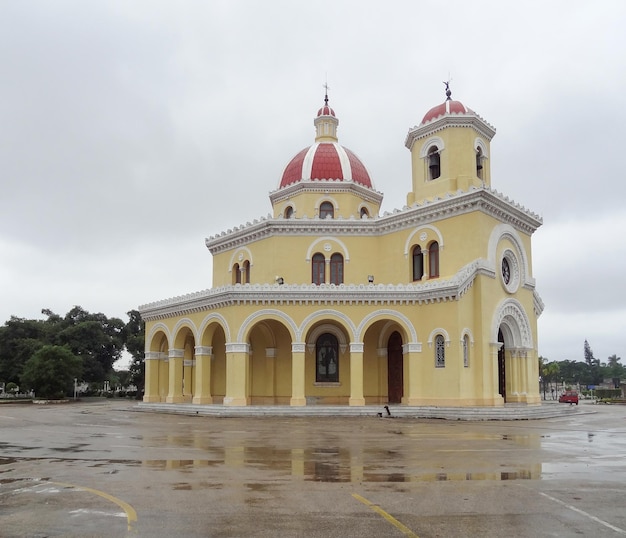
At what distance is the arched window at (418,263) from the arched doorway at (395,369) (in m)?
2.98

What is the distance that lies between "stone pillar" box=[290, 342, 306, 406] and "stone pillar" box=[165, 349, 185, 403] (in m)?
7.89

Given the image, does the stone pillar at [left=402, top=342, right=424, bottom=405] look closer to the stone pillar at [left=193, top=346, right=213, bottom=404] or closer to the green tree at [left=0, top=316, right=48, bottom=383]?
the stone pillar at [left=193, top=346, right=213, bottom=404]

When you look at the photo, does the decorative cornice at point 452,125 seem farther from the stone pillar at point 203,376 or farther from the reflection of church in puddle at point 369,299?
the stone pillar at point 203,376

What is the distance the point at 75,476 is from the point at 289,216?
1045 inches

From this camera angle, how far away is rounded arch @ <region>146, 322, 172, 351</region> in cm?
3405

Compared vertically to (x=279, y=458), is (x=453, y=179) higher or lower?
higher

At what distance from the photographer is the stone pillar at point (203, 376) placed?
98.3 ft

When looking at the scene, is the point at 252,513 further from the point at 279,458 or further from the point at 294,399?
the point at 294,399

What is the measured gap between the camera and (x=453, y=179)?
1219 inches

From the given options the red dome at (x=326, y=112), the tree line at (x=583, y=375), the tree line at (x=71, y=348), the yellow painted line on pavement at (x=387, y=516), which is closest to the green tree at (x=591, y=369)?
the tree line at (x=583, y=375)

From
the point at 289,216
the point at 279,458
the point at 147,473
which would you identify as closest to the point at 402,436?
the point at 279,458

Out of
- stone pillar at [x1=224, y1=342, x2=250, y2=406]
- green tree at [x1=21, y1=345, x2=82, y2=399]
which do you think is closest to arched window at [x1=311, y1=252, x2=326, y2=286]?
stone pillar at [x1=224, y1=342, x2=250, y2=406]

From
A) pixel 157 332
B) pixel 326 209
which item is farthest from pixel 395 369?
pixel 157 332

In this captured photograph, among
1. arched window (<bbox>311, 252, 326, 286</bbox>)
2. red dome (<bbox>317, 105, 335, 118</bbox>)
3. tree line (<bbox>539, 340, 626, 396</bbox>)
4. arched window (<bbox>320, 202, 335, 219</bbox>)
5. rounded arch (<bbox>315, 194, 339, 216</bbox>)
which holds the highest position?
red dome (<bbox>317, 105, 335, 118</bbox>)
